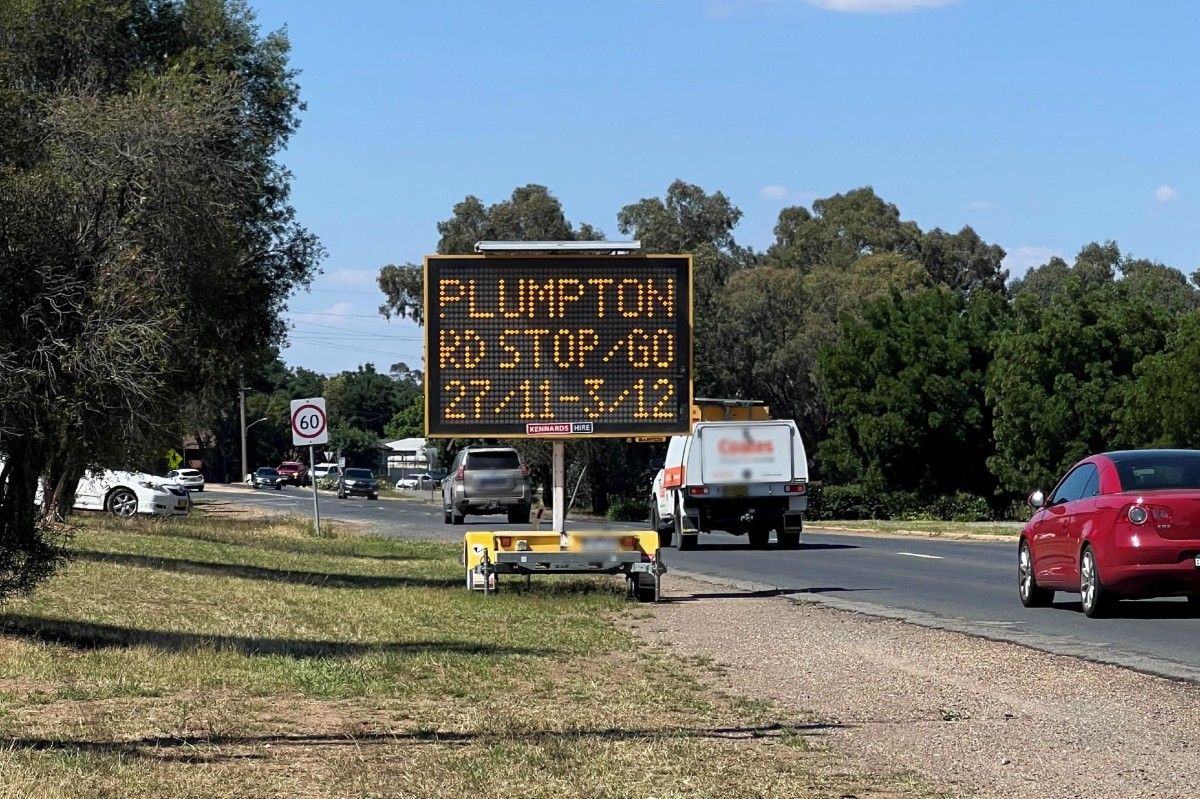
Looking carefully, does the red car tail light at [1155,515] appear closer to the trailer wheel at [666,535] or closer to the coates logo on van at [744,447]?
the coates logo on van at [744,447]

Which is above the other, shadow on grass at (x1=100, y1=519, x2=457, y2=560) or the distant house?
the distant house

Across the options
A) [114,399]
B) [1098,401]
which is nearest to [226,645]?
[114,399]

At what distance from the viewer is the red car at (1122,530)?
15.0m

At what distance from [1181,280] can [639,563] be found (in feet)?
320

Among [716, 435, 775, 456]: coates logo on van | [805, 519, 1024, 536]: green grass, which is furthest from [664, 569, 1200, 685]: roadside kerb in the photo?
[805, 519, 1024, 536]: green grass

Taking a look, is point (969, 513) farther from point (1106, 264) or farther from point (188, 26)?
point (1106, 264)

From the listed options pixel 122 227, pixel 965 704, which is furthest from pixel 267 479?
pixel 965 704

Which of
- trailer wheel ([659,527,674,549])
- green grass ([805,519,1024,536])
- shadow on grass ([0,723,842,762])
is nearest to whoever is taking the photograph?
shadow on grass ([0,723,842,762])

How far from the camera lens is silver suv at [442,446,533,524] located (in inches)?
1715

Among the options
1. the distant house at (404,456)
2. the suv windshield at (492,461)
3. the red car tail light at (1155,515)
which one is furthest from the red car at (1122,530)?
the distant house at (404,456)

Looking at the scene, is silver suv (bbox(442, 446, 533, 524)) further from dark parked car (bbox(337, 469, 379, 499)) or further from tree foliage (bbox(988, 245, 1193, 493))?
dark parked car (bbox(337, 469, 379, 499))

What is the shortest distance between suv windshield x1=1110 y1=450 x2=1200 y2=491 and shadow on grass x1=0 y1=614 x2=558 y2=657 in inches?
230

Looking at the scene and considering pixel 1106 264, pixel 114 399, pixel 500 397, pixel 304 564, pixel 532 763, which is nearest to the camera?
pixel 532 763

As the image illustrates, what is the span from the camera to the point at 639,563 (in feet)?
59.8
